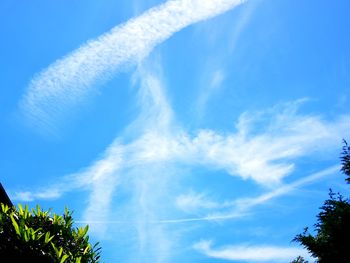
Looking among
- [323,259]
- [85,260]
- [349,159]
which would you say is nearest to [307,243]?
[323,259]

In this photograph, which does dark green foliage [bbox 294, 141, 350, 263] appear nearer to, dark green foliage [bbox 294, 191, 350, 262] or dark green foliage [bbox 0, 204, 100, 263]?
dark green foliage [bbox 294, 191, 350, 262]

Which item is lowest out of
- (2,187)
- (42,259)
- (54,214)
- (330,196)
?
(42,259)

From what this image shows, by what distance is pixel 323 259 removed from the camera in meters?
15.8

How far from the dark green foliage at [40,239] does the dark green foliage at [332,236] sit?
1194 cm

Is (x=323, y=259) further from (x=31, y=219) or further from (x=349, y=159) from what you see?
(x=31, y=219)

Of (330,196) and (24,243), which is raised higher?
(330,196)

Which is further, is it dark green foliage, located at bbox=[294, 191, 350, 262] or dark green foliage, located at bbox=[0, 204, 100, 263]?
dark green foliage, located at bbox=[294, 191, 350, 262]

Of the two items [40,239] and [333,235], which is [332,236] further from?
[40,239]

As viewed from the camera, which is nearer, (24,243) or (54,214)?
(24,243)

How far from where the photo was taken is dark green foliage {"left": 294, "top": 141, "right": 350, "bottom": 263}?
15.2 m

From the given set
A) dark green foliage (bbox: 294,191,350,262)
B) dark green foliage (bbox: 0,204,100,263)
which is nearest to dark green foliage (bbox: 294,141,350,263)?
dark green foliage (bbox: 294,191,350,262)

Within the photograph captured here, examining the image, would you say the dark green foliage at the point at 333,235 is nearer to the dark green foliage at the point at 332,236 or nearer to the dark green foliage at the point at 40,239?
the dark green foliage at the point at 332,236

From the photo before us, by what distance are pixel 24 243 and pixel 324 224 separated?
14246mm

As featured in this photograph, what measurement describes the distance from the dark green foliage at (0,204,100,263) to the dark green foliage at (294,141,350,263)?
11.9m
